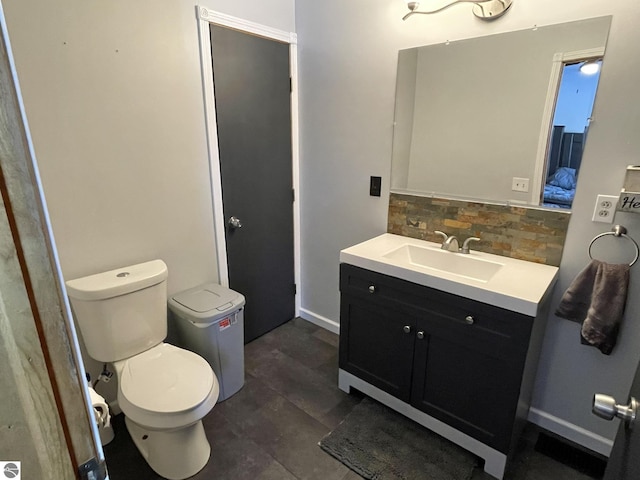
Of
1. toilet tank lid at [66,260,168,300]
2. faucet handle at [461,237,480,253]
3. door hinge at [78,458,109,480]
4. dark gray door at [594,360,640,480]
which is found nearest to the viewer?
door hinge at [78,458,109,480]

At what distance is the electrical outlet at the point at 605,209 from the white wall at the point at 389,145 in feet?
0.09

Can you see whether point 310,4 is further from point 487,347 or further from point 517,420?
point 517,420

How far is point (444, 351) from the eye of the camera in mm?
1588

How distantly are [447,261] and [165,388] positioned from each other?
148 centimetres

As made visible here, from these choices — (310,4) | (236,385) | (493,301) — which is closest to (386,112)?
(310,4)

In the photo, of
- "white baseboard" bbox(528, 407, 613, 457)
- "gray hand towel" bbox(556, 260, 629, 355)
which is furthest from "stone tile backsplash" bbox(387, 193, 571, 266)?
"white baseboard" bbox(528, 407, 613, 457)

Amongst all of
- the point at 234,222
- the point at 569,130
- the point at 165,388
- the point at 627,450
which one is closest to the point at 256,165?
the point at 234,222

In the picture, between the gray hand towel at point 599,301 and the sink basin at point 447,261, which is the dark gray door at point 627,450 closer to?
the gray hand towel at point 599,301

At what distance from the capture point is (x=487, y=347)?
Result: 4.76 ft

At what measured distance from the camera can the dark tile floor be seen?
1.60 metres

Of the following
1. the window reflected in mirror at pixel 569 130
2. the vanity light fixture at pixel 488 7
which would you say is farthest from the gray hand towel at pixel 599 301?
the vanity light fixture at pixel 488 7

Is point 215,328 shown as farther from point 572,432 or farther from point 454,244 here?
point 572,432

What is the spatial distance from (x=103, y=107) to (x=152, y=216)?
1.85 ft
